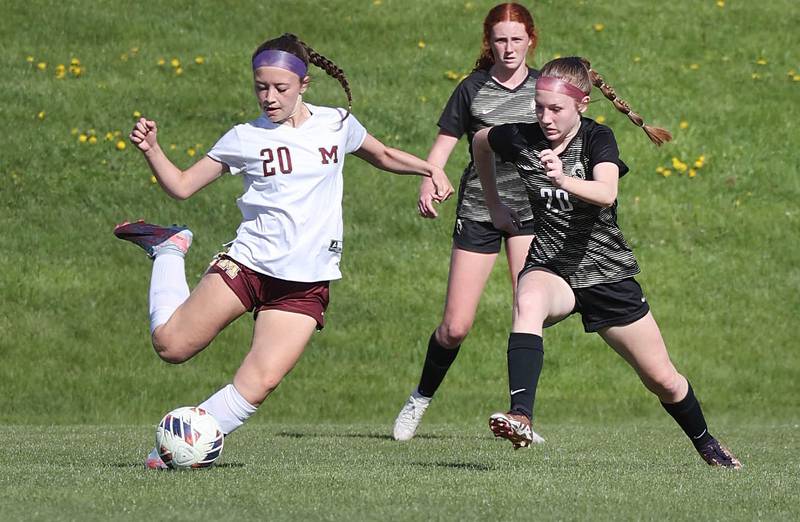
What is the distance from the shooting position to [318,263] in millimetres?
6957

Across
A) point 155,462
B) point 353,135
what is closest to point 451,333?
point 353,135

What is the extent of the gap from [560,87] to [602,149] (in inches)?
13.8

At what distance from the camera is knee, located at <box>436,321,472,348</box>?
9211mm

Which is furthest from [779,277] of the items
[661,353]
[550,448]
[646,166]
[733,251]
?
[661,353]

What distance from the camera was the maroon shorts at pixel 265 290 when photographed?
689 centimetres

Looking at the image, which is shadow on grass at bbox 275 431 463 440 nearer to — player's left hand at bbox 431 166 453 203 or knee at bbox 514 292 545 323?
player's left hand at bbox 431 166 453 203

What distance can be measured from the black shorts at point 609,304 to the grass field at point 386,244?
0.72 metres

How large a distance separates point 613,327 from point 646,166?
10.5 m

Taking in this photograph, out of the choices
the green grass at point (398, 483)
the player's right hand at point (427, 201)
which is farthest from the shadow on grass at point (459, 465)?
the player's right hand at point (427, 201)

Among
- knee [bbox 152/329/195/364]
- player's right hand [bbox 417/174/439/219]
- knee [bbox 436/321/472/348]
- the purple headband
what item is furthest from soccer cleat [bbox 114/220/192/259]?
knee [bbox 436/321/472/348]

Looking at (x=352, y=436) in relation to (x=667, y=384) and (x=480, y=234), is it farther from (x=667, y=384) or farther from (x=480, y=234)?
(x=667, y=384)

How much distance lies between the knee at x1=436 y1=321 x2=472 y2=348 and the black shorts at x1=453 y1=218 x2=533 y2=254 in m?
0.52

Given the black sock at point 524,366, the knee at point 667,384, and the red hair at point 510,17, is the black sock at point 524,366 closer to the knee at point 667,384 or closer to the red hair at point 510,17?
the knee at point 667,384

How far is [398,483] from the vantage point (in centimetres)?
604
